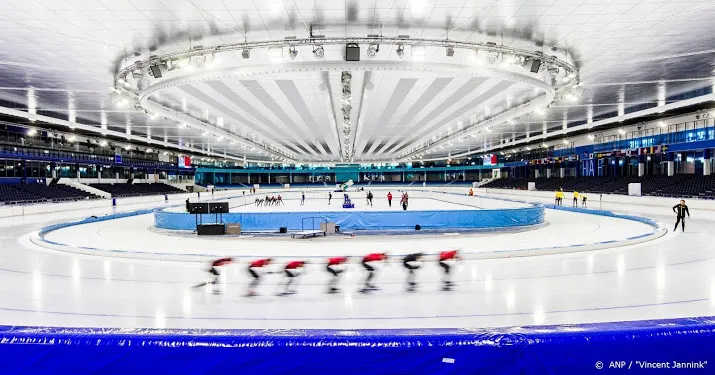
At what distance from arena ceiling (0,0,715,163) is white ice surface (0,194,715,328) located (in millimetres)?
5189

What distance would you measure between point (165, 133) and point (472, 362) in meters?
31.6

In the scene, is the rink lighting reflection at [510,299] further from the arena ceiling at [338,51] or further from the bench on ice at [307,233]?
the bench on ice at [307,233]

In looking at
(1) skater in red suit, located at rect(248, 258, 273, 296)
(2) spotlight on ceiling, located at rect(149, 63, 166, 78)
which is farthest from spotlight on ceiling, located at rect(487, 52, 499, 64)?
(2) spotlight on ceiling, located at rect(149, 63, 166, 78)

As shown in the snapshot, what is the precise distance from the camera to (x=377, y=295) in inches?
238

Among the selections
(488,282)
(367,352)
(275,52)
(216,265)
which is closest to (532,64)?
(275,52)

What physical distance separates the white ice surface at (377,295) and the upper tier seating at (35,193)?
20.9m

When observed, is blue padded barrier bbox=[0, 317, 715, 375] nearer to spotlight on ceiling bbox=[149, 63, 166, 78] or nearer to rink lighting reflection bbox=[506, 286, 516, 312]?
rink lighting reflection bbox=[506, 286, 516, 312]

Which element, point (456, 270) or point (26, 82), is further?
point (26, 82)

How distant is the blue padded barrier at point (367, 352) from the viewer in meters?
2.21

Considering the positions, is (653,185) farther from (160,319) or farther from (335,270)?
(160,319)

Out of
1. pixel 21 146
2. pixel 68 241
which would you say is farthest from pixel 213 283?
pixel 21 146

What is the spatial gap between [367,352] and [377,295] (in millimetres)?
3844

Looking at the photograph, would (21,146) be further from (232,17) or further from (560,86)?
(560,86)

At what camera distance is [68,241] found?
1242 centimetres
